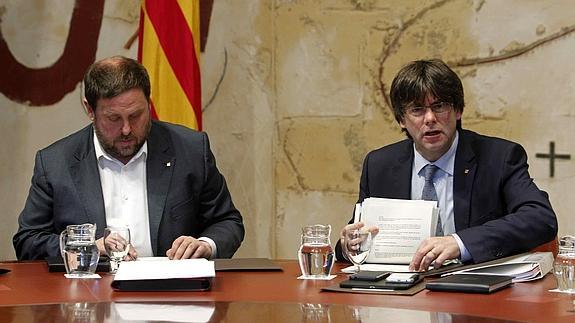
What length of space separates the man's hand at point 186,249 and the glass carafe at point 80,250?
258 millimetres

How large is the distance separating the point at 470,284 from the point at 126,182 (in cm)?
156

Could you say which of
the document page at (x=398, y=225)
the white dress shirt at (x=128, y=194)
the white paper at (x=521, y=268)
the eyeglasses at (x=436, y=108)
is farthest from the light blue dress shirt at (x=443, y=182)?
the white dress shirt at (x=128, y=194)

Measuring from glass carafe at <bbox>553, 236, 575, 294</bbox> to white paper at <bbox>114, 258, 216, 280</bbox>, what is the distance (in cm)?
93

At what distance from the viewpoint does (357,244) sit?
295 centimetres

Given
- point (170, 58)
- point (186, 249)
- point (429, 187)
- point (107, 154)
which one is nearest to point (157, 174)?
point (107, 154)

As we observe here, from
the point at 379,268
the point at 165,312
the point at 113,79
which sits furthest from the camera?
the point at 113,79

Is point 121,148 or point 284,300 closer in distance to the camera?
point 284,300

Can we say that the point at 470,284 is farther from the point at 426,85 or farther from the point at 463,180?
the point at 426,85

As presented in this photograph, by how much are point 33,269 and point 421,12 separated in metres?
2.60

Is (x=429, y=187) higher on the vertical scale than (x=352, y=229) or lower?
higher

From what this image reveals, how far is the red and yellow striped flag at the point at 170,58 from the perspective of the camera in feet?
15.5

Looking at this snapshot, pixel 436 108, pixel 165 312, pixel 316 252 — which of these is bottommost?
pixel 165 312

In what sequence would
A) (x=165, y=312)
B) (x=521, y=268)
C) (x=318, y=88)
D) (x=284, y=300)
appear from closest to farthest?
Answer: (x=165, y=312) → (x=284, y=300) → (x=521, y=268) → (x=318, y=88)

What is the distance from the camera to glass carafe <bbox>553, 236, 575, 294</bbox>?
264 cm
